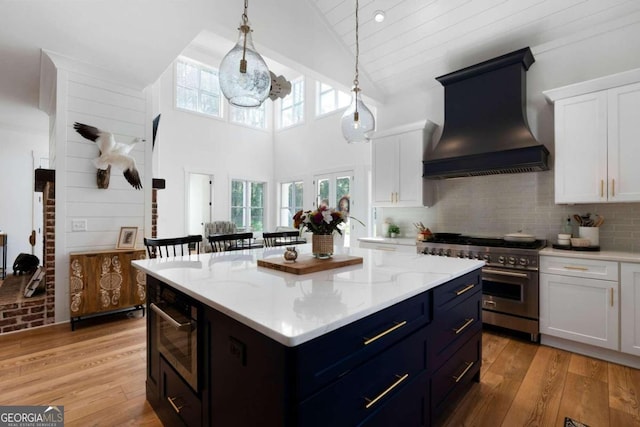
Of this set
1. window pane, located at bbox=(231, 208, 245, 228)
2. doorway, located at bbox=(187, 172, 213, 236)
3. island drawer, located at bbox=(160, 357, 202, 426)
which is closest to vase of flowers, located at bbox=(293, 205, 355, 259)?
island drawer, located at bbox=(160, 357, 202, 426)

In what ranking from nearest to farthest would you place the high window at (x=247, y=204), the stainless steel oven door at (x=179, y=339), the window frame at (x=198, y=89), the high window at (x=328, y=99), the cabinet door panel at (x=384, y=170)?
1. the stainless steel oven door at (x=179, y=339)
2. the cabinet door panel at (x=384, y=170)
3. the window frame at (x=198, y=89)
4. the high window at (x=328, y=99)
5. the high window at (x=247, y=204)

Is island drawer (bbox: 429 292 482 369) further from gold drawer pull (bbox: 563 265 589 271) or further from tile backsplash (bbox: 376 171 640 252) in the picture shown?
tile backsplash (bbox: 376 171 640 252)

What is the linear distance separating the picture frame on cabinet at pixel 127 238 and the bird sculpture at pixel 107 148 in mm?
690

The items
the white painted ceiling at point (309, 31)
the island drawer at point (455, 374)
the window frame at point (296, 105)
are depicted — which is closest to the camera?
the island drawer at point (455, 374)

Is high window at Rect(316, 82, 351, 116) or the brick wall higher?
high window at Rect(316, 82, 351, 116)

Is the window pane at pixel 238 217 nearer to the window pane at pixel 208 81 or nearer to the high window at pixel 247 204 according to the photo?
the high window at pixel 247 204

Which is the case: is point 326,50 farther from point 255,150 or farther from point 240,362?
point 255,150

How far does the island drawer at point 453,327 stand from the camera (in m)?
1.54

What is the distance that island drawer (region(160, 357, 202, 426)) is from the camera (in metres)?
1.32

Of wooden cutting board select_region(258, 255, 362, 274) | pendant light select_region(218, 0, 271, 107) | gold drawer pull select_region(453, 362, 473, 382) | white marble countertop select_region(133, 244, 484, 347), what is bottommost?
gold drawer pull select_region(453, 362, 473, 382)

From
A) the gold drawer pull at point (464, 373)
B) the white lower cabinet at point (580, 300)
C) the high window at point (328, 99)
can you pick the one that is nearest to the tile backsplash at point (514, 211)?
the white lower cabinet at point (580, 300)

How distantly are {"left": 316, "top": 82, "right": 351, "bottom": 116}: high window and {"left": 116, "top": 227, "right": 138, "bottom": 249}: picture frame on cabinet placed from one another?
15.4 feet

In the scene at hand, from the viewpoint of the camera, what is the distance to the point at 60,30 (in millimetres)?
2717

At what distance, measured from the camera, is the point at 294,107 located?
7555mm
